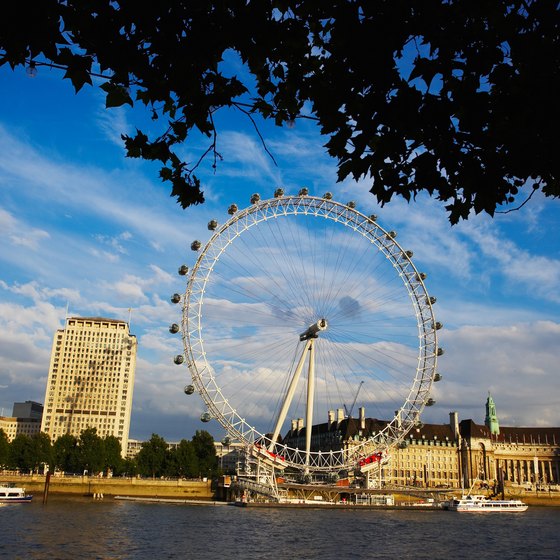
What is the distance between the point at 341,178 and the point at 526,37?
116 inches

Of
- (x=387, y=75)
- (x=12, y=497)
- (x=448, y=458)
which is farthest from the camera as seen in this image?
(x=448, y=458)

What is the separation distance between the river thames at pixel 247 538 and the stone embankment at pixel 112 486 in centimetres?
4875

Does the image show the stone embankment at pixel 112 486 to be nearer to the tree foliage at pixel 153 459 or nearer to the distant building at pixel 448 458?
the tree foliage at pixel 153 459

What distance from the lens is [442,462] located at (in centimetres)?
19150

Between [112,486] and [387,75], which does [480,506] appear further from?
[387,75]

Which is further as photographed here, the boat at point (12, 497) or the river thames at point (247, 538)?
the boat at point (12, 497)

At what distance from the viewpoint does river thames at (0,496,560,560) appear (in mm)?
42875

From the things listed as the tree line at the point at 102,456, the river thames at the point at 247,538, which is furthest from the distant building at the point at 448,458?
the river thames at the point at 247,538

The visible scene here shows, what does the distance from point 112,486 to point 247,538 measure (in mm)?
79061

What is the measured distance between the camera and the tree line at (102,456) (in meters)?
132

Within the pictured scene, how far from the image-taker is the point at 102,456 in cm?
13512

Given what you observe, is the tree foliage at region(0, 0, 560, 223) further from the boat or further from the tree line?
the tree line

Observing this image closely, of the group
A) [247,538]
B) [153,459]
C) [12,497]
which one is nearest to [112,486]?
[153,459]

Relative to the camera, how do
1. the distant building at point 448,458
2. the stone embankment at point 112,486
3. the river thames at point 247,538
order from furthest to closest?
1. the distant building at point 448,458
2. the stone embankment at point 112,486
3. the river thames at point 247,538
